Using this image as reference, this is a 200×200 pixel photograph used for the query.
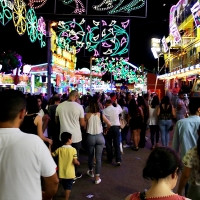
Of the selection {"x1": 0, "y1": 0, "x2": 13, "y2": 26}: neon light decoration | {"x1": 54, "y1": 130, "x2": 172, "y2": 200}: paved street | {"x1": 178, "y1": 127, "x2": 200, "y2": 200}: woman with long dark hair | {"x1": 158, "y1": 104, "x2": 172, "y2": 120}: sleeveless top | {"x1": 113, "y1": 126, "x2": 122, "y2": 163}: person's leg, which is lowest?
{"x1": 54, "y1": 130, "x2": 172, "y2": 200}: paved street

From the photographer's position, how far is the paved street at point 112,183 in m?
5.29

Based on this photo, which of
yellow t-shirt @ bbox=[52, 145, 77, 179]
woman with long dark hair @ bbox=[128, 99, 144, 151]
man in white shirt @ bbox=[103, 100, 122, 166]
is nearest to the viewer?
Answer: yellow t-shirt @ bbox=[52, 145, 77, 179]

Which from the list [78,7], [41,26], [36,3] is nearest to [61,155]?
[78,7]

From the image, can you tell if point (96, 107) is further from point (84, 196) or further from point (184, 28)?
point (184, 28)

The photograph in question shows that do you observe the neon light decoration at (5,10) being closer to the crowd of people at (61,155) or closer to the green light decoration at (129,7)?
the green light decoration at (129,7)

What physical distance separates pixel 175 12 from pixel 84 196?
32.2 meters

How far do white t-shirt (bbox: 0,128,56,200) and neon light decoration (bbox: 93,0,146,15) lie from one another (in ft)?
22.3

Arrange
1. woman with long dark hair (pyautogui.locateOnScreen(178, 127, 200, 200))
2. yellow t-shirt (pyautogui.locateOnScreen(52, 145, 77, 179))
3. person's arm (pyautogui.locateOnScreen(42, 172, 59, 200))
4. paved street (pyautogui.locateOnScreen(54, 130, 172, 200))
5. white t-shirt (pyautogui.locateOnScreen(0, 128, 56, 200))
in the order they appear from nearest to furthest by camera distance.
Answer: white t-shirt (pyautogui.locateOnScreen(0, 128, 56, 200)) < person's arm (pyautogui.locateOnScreen(42, 172, 59, 200)) < woman with long dark hair (pyautogui.locateOnScreen(178, 127, 200, 200)) < yellow t-shirt (pyautogui.locateOnScreen(52, 145, 77, 179)) < paved street (pyautogui.locateOnScreen(54, 130, 172, 200))

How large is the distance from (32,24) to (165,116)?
6.70 metres

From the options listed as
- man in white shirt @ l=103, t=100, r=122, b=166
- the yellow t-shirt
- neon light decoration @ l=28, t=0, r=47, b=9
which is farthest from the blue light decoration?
the yellow t-shirt

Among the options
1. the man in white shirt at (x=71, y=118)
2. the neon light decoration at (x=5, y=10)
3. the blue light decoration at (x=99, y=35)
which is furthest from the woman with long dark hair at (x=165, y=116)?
the neon light decoration at (x=5, y=10)

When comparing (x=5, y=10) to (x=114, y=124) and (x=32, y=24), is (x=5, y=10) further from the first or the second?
(x=114, y=124)

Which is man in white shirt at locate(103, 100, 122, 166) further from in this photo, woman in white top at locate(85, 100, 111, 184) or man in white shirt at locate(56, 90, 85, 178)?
man in white shirt at locate(56, 90, 85, 178)

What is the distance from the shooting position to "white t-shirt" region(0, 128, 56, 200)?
6.75ft
